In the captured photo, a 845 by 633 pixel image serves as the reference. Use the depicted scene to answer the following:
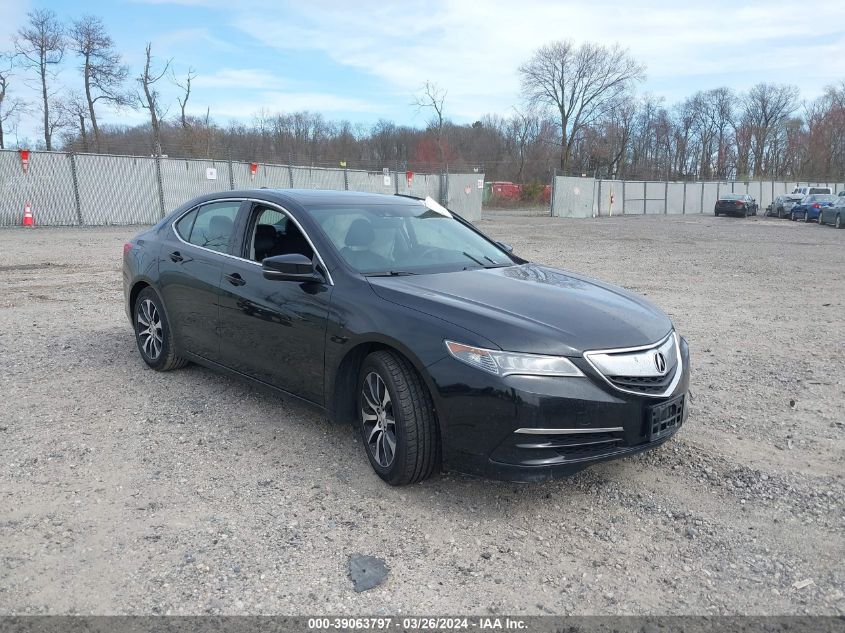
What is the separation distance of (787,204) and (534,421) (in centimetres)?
4236

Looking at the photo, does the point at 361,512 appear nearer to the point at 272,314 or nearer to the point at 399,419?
the point at 399,419

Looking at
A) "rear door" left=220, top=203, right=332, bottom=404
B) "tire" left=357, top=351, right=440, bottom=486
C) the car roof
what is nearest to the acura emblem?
"tire" left=357, top=351, right=440, bottom=486

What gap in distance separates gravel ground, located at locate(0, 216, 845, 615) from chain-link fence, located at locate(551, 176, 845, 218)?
3474cm

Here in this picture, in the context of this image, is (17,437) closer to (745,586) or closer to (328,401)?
(328,401)

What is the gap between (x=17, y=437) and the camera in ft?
14.3

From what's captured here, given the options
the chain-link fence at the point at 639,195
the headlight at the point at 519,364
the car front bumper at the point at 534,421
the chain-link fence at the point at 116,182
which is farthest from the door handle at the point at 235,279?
the chain-link fence at the point at 639,195

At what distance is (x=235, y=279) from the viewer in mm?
4672

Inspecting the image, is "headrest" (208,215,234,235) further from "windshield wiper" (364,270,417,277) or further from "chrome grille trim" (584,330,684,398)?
"chrome grille trim" (584,330,684,398)

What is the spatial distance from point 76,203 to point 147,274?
18762 mm

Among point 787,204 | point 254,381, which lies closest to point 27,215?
point 254,381

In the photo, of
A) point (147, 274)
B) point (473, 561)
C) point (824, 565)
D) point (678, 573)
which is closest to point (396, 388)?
point (473, 561)

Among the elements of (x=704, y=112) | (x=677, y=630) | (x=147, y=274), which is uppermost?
(x=704, y=112)

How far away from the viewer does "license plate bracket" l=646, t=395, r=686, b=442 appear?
3.36m

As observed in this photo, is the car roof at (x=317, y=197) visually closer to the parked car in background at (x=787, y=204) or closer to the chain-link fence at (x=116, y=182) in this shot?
the chain-link fence at (x=116, y=182)
